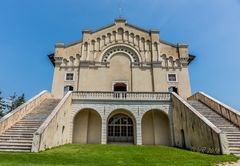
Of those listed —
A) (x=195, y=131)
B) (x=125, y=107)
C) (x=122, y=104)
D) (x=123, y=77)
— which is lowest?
(x=195, y=131)

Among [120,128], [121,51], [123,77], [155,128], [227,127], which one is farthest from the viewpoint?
[121,51]

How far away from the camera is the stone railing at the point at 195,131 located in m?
10.6

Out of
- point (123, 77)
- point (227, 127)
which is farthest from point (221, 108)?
point (123, 77)

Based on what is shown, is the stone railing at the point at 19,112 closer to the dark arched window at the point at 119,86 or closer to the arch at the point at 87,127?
the arch at the point at 87,127

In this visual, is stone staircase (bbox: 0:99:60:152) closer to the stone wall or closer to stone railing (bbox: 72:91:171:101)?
the stone wall

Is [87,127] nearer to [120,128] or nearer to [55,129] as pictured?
[120,128]

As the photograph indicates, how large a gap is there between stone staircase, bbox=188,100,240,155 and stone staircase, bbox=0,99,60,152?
11.6 meters

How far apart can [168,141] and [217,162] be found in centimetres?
1283

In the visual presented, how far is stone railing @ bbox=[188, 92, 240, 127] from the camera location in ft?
44.9

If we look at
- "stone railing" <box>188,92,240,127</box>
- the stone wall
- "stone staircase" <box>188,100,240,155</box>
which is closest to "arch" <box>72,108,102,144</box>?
the stone wall

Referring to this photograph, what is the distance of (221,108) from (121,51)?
48.1ft

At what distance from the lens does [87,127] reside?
808 inches

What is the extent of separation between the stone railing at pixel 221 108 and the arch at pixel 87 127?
10.9m

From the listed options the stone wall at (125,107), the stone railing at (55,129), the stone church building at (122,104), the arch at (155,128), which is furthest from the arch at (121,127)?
the stone railing at (55,129)
